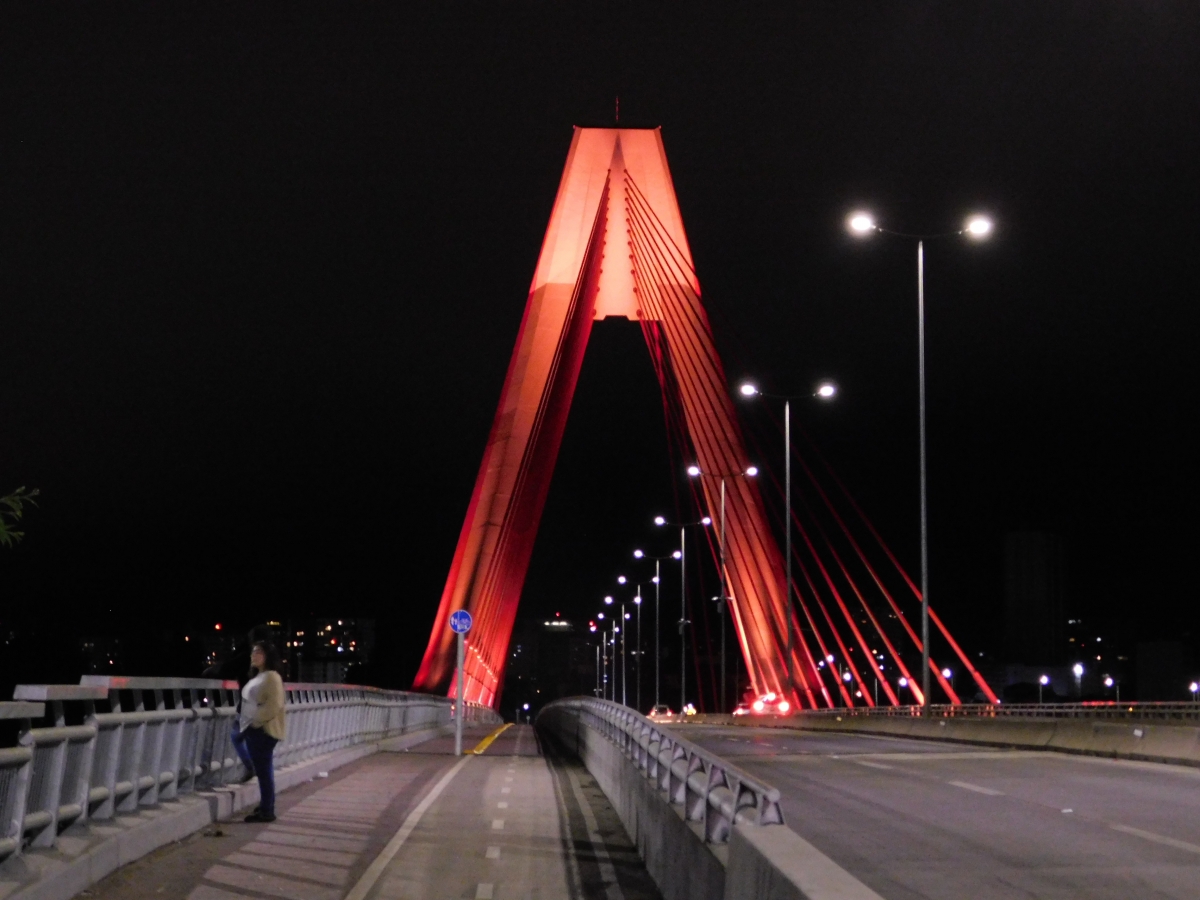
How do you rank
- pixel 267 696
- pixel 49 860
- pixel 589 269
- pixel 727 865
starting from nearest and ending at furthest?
pixel 727 865 < pixel 49 860 < pixel 267 696 < pixel 589 269

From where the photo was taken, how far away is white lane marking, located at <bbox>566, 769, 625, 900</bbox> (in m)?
10.4

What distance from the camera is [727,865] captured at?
22.7 feet

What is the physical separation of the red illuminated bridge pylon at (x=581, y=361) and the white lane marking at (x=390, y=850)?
28.2 meters

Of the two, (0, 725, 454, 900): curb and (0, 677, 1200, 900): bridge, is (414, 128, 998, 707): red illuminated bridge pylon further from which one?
(0, 725, 454, 900): curb

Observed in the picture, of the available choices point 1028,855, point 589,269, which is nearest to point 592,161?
point 589,269

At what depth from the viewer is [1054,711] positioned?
4997cm

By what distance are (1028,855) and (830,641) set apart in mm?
129208

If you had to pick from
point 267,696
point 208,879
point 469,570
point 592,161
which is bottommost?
point 208,879

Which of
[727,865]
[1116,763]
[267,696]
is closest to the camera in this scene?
[727,865]

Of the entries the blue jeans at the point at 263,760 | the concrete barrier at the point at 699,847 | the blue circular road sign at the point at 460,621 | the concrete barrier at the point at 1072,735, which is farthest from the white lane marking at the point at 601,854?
the blue circular road sign at the point at 460,621

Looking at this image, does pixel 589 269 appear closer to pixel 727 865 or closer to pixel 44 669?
pixel 44 669

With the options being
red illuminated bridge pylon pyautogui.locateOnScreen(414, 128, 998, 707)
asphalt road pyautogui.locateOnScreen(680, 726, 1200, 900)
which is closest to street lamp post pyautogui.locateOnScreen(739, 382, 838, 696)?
red illuminated bridge pylon pyautogui.locateOnScreen(414, 128, 998, 707)

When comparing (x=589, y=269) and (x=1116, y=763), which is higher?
(x=589, y=269)

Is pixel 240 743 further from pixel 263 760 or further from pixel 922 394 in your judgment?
pixel 922 394
